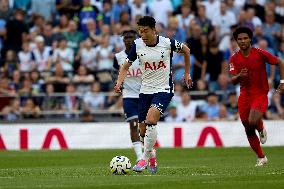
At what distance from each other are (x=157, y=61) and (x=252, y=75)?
222 centimetres

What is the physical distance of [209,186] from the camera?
12742mm

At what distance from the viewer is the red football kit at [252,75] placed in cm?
1720

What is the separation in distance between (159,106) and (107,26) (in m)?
13.4

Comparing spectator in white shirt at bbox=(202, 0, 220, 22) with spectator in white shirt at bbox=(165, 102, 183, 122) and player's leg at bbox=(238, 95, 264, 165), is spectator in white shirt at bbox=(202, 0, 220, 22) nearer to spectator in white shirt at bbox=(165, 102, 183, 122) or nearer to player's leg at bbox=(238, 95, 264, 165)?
spectator in white shirt at bbox=(165, 102, 183, 122)

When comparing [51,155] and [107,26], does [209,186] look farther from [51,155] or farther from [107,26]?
[107,26]

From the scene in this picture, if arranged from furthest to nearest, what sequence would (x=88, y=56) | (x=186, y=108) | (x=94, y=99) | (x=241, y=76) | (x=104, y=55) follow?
(x=88, y=56), (x=104, y=55), (x=94, y=99), (x=186, y=108), (x=241, y=76)

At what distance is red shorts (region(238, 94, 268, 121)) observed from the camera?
1705 centimetres

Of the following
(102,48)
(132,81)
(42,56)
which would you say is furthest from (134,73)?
(42,56)

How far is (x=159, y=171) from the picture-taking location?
52.4 feet

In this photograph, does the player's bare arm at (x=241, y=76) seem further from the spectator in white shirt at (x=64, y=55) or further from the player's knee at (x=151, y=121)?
the spectator in white shirt at (x=64, y=55)

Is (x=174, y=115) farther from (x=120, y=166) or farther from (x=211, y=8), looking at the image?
(x=120, y=166)

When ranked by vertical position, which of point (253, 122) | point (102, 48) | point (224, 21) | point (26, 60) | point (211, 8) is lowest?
point (253, 122)

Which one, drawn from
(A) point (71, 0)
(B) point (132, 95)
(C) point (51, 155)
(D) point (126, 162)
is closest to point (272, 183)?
(D) point (126, 162)

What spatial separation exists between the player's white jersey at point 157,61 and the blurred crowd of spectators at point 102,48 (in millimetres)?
10860
